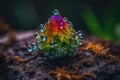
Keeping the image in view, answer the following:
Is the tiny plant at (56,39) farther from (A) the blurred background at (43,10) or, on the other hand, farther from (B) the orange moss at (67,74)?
(A) the blurred background at (43,10)

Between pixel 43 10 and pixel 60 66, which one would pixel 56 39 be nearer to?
pixel 60 66

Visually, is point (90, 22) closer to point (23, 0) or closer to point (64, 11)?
point (64, 11)

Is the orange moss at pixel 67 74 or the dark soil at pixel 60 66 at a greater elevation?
the dark soil at pixel 60 66

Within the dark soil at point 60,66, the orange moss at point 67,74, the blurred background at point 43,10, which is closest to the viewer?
the orange moss at point 67,74

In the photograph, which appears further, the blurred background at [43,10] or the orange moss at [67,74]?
the blurred background at [43,10]

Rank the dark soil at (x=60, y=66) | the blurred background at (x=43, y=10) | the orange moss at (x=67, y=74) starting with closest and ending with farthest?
1. the orange moss at (x=67, y=74)
2. the dark soil at (x=60, y=66)
3. the blurred background at (x=43, y=10)

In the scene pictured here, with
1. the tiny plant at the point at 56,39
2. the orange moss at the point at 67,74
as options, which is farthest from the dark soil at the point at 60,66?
the tiny plant at the point at 56,39

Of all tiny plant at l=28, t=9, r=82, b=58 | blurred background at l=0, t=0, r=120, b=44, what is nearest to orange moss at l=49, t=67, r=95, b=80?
tiny plant at l=28, t=9, r=82, b=58

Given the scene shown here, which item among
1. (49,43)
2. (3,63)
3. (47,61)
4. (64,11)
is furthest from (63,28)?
(64,11)
